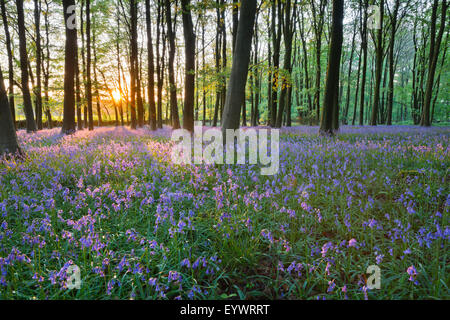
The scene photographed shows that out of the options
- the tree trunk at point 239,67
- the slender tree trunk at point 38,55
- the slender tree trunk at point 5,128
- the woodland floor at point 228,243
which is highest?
the slender tree trunk at point 38,55

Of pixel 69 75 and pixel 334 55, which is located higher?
pixel 334 55

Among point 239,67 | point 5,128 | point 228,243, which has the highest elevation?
point 239,67

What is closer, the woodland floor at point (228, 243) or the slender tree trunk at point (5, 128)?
the woodland floor at point (228, 243)

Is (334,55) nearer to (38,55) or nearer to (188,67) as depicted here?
(188,67)

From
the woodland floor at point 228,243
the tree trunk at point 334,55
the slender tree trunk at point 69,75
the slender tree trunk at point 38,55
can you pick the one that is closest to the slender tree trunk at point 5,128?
the woodland floor at point 228,243

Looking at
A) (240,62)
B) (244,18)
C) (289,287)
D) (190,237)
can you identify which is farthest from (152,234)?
(244,18)

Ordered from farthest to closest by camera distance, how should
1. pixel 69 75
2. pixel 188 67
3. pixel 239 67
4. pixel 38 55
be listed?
pixel 38 55 → pixel 69 75 → pixel 188 67 → pixel 239 67

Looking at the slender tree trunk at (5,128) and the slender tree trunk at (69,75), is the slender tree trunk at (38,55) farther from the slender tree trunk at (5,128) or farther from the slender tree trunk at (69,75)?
the slender tree trunk at (5,128)

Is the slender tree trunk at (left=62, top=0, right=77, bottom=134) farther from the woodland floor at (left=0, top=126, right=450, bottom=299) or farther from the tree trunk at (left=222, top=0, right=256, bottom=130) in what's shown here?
the tree trunk at (left=222, top=0, right=256, bottom=130)

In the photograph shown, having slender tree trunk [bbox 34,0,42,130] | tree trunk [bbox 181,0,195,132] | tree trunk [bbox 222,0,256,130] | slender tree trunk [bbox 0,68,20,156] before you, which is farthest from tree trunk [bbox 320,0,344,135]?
slender tree trunk [bbox 34,0,42,130]

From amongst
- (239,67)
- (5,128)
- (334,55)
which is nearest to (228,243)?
(239,67)
